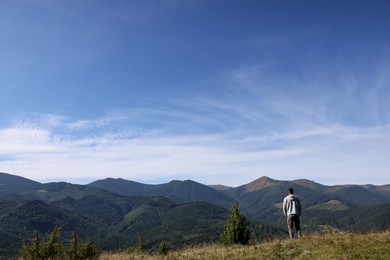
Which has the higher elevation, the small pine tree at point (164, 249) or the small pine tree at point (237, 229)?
the small pine tree at point (237, 229)

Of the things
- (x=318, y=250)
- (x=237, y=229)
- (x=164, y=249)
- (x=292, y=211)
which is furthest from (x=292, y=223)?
(x=237, y=229)

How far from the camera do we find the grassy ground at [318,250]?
46.0 feet

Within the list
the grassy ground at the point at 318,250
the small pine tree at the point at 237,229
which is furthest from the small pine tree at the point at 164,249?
the small pine tree at the point at 237,229

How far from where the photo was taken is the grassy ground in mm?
14031

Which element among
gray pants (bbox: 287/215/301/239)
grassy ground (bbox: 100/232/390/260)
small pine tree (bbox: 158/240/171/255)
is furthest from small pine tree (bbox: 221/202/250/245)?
grassy ground (bbox: 100/232/390/260)

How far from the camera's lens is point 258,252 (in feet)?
52.8

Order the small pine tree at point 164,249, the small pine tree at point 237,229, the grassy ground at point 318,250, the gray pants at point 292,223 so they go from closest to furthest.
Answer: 1. the grassy ground at point 318,250
2. the small pine tree at point 164,249
3. the gray pants at point 292,223
4. the small pine tree at point 237,229

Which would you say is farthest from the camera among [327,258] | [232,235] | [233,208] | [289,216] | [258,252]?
[233,208]

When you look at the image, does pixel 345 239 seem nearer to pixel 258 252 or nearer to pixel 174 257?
pixel 258 252

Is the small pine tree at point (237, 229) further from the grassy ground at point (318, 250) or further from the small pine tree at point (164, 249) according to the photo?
the grassy ground at point (318, 250)

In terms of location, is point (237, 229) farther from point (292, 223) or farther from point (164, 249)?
point (292, 223)

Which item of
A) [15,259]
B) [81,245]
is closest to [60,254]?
[81,245]

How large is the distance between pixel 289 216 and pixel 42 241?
12681mm

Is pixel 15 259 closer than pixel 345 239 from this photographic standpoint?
No
